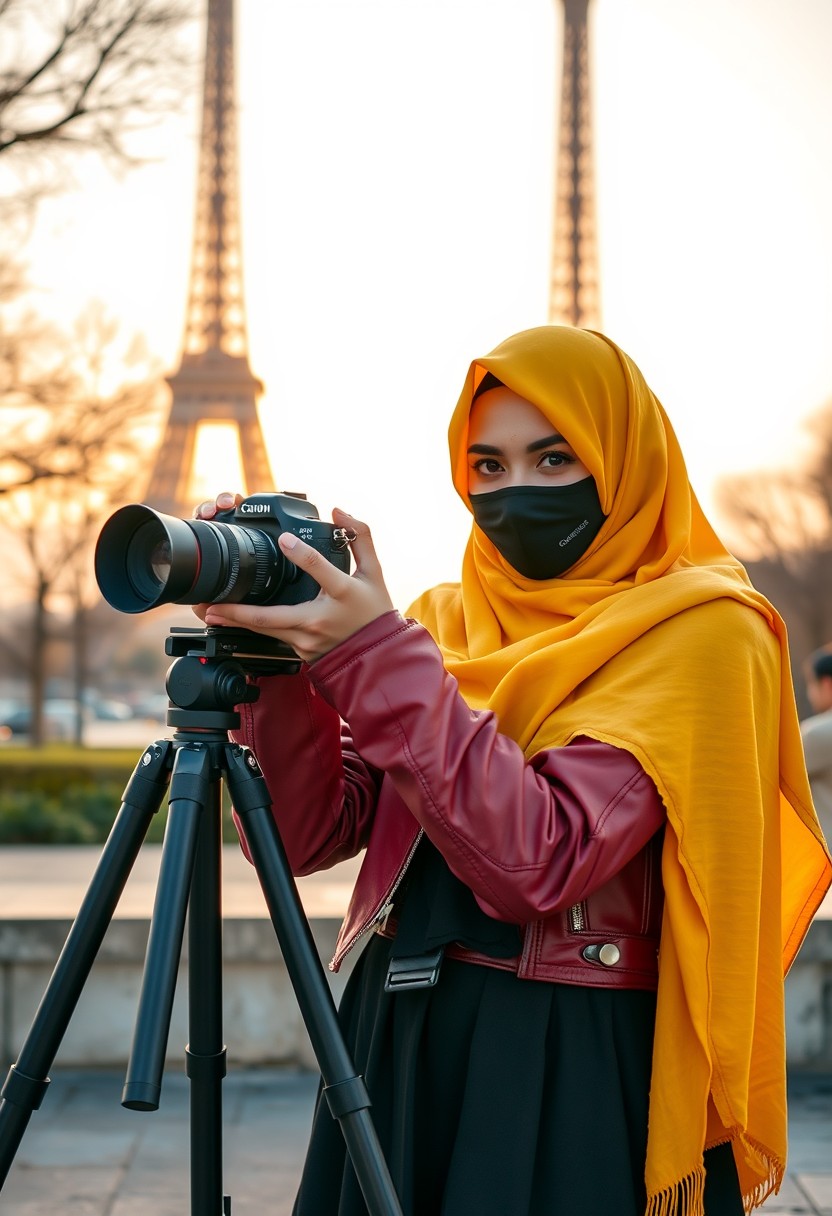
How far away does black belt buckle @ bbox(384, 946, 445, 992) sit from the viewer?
1678 mm

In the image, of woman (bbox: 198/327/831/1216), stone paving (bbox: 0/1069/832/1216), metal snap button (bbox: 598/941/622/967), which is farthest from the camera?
stone paving (bbox: 0/1069/832/1216)

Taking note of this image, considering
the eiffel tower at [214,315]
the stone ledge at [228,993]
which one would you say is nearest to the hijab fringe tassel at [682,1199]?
the stone ledge at [228,993]

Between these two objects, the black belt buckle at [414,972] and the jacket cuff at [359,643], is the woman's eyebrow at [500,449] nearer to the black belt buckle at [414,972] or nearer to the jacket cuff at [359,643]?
the jacket cuff at [359,643]

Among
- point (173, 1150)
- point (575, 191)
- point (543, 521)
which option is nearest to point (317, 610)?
point (543, 521)

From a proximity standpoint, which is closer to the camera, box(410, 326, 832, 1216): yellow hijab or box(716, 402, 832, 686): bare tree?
box(410, 326, 832, 1216): yellow hijab

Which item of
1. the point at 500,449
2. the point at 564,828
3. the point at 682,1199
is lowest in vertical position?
the point at 682,1199

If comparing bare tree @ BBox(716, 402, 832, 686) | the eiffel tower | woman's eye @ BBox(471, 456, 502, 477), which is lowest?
woman's eye @ BBox(471, 456, 502, 477)

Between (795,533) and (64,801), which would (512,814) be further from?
(795,533)

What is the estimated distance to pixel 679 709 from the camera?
162cm

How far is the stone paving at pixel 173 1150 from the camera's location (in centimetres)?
362

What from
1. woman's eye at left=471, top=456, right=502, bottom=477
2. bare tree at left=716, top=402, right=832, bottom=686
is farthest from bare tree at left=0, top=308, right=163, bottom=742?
bare tree at left=716, top=402, right=832, bottom=686

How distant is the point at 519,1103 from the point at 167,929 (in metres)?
0.50

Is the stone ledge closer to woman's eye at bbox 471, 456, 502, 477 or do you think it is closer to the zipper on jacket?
the zipper on jacket

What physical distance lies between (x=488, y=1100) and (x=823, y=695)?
15.8 ft
